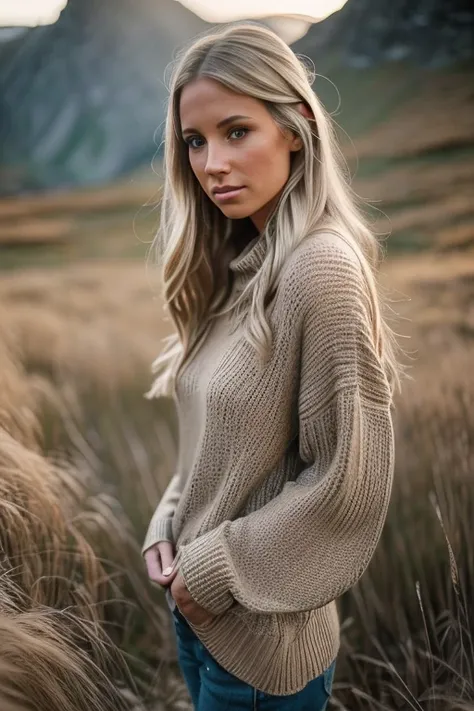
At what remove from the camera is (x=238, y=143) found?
3.37 feet

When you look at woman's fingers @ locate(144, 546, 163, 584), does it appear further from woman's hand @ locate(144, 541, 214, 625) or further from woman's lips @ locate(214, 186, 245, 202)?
woman's lips @ locate(214, 186, 245, 202)

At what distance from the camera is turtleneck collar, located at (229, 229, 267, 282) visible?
1.09 metres

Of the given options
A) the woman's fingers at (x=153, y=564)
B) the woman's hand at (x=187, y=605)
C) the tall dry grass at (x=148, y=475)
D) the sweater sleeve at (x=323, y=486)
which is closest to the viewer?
the sweater sleeve at (x=323, y=486)

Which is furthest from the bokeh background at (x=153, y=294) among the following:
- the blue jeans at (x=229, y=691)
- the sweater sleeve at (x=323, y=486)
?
the sweater sleeve at (x=323, y=486)

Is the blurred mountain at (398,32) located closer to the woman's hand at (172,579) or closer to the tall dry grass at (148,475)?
the tall dry grass at (148,475)

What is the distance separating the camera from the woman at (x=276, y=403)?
0.94 metres

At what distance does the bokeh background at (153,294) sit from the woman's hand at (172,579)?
0.49 m

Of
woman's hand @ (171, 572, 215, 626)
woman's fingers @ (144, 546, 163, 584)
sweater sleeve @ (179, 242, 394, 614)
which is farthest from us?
woman's fingers @ (144, 546, 163, 584)

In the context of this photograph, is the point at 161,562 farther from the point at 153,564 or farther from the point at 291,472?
the point at 291,472

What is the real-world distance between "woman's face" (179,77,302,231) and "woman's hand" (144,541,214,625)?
61 centimetres

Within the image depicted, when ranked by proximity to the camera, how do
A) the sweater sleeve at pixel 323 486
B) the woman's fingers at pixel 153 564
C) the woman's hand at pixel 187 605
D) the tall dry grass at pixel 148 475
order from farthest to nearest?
the tall dry grass at pixel 148 475 < the woman's fingers at pixel 153 564 < the woman's hand at pixel 187 605 < the sweater sleeve at pixel 323 486

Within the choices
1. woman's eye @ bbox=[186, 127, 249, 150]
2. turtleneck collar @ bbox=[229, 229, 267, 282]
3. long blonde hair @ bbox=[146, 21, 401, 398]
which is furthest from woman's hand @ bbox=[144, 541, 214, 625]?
woman's eye @ bbox=[186, 127, 249, 150]

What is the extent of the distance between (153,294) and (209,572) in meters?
1.04

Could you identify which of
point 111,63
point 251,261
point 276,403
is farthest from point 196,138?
point 111,63
